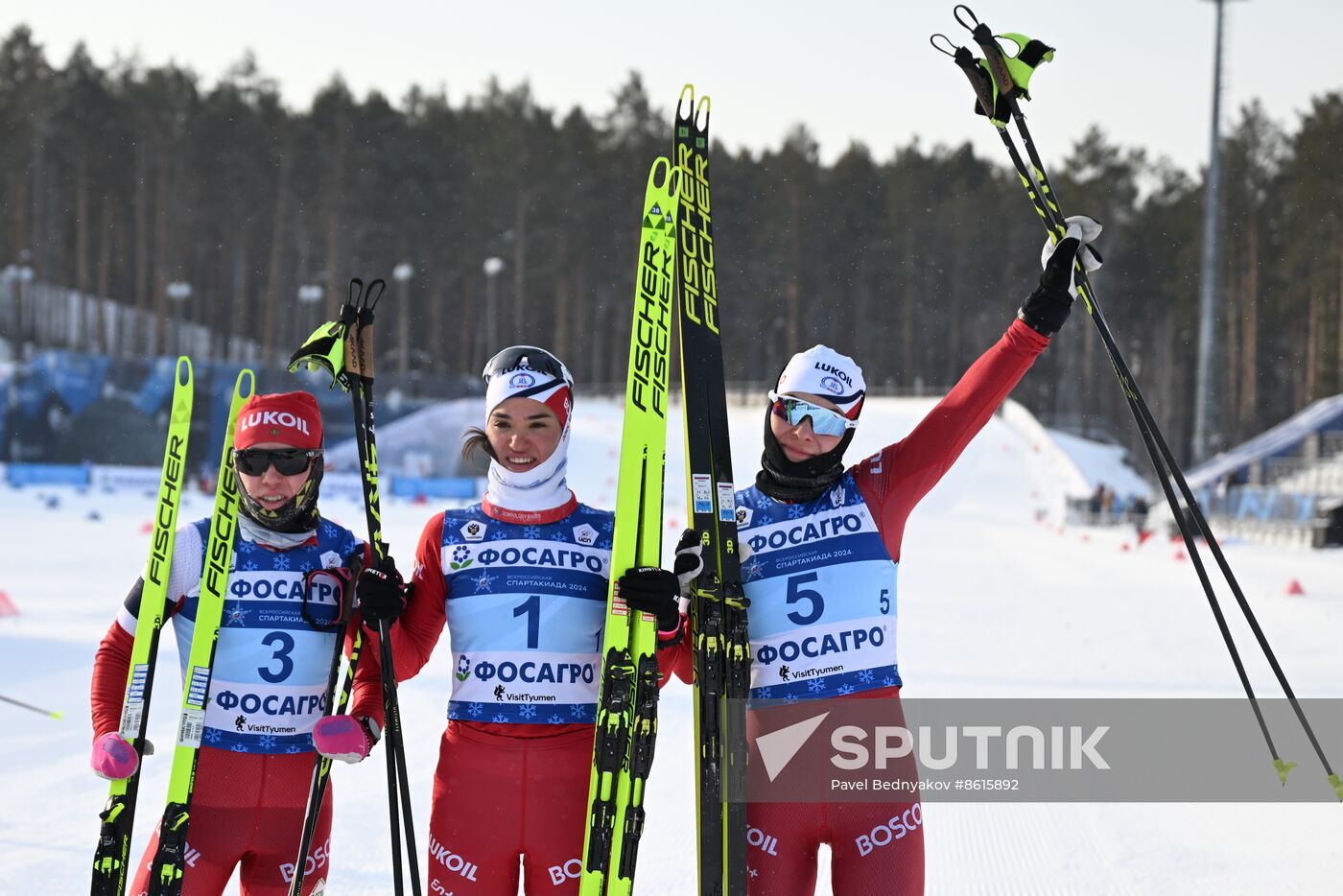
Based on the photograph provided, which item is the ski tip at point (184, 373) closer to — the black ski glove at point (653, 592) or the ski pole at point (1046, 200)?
the black ski glove at point (653, 592)

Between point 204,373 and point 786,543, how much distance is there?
37044 mm

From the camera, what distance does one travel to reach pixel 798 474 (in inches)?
121

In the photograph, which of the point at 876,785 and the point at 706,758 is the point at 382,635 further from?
the point at 876,785

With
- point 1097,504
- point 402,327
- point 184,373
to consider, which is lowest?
point 184,373

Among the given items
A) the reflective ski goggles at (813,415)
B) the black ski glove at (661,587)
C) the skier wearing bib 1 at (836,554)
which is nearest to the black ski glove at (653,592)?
the black ski glove at (661,587)

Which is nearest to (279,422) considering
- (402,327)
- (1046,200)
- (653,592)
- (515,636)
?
(515,636)

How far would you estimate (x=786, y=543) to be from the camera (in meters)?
3.06

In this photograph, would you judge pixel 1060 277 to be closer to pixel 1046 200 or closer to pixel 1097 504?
pixel 1046 200

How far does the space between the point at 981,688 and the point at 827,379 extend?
483cm

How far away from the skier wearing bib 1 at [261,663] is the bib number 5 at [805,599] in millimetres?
1114

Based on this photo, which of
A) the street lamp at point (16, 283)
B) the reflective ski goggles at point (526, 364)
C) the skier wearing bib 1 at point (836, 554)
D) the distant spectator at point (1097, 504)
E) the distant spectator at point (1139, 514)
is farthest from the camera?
the street lamp at point (16, 283)

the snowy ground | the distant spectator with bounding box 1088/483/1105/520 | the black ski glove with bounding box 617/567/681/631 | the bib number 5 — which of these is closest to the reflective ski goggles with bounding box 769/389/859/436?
the bib number 5

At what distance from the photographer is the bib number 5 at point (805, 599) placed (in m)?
3.01

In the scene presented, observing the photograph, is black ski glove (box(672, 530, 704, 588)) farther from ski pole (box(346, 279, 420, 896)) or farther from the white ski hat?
ski pole (box(346, 279, 420, 896))
